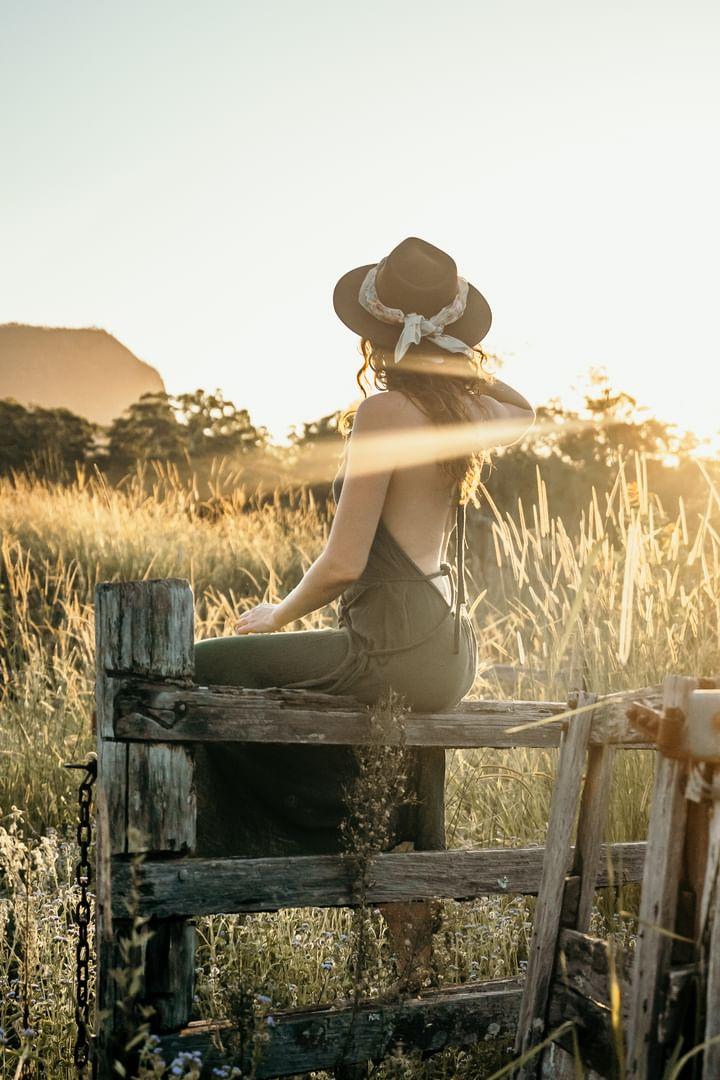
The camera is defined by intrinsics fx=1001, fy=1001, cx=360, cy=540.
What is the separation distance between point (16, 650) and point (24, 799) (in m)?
2.97

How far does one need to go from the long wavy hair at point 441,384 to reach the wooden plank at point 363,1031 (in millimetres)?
1456

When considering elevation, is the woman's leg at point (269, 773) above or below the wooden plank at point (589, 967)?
above

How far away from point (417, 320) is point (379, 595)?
80 cm

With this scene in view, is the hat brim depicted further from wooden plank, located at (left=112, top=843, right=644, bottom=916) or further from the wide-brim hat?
wooden plank, located at (left=112, top=843, right=644, bottom=916)

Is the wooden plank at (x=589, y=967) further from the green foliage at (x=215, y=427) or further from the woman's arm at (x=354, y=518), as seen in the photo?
the green foliage at (x=215, y=427)

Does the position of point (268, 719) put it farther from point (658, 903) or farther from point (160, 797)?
point (658, 903)

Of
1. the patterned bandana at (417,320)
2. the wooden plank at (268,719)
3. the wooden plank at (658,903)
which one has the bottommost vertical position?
the wooden plank at (658,903)

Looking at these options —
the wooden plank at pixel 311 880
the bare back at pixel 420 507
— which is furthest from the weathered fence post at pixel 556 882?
the bare back at pixel 420 507

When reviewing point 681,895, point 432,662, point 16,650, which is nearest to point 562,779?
point 681,895

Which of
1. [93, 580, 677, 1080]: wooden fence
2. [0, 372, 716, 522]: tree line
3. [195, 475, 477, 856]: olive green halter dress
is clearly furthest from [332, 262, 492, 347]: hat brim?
[0, 372, 716, 522]: tree line

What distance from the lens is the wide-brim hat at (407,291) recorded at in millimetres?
2939

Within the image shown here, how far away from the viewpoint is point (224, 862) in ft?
8.54

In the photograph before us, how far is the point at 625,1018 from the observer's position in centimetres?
206

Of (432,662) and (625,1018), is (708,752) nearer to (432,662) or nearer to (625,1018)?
(625,1018)
